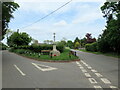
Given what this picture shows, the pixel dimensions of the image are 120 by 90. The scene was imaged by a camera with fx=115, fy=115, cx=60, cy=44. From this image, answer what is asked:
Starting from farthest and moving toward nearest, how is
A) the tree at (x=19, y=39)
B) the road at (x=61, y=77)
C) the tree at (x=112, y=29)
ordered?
the tree at (x=19, y=39), the tree at (x=112, y=29), the road at (x=61, y=77)

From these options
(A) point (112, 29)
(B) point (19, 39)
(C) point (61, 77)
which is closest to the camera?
(C) point (61, 77)

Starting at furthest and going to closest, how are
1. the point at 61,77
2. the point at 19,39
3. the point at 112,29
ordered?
1. the point at 19,39
2. the point at 112,29
3. the point at 61,77

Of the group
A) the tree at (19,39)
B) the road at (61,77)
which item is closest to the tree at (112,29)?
the road at (61,77)

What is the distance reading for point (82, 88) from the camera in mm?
4156

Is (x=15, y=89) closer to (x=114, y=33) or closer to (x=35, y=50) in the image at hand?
(x=114, y=33)

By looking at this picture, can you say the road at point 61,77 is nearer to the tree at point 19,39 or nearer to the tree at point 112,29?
the tree at point 112,29

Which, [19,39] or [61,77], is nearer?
[61,77]

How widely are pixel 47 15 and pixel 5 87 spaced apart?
30.9ft

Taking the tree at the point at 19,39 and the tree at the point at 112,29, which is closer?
the tree at the point at 112,29

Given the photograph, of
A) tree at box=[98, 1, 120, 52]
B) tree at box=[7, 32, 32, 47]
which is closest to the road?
tree at box=[98, 1, 120, 52]

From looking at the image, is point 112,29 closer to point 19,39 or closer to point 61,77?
point 61,77

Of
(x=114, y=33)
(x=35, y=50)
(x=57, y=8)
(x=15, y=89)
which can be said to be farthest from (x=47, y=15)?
(x=35, y=50)

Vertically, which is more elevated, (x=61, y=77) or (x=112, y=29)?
(x=112, y=29)

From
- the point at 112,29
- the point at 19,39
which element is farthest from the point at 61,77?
the point at 19,39
